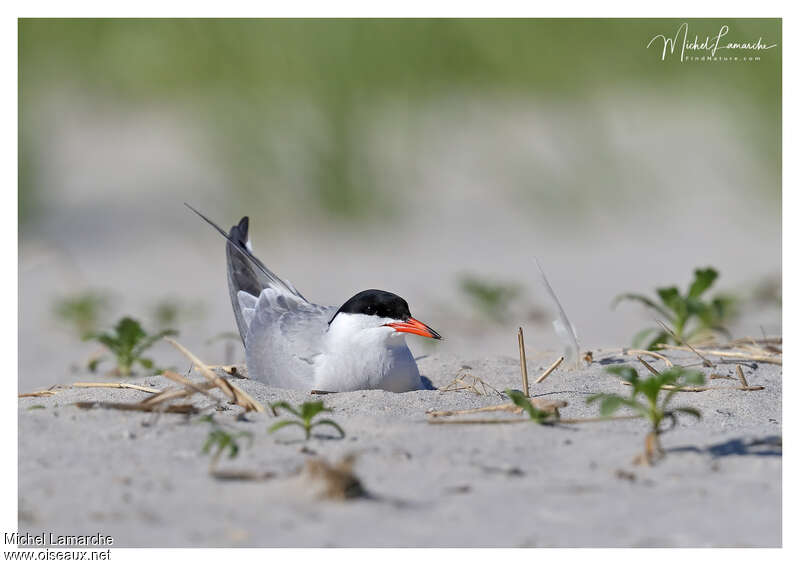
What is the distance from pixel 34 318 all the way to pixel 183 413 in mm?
3821

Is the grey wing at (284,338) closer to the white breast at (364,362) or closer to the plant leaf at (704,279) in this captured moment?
the white breast at (364,362)

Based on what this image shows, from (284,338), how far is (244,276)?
2.40 ft

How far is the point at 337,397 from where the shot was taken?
3.07 meters

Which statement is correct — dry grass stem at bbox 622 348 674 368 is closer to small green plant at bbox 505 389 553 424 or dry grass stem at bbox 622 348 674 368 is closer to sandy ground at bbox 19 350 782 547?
sandy ground at bbox 19 350 782 547

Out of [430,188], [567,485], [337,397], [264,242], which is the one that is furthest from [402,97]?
[567,485]

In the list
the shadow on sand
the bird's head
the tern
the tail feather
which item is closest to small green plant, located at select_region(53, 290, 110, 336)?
the tail feather

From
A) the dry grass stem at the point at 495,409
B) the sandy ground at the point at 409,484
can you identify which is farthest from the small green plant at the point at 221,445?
the dry grass stem at the point at 495,409

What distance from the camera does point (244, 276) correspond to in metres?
4.14

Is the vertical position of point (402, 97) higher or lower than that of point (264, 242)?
higher

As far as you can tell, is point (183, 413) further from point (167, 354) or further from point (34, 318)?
point (34, 318)

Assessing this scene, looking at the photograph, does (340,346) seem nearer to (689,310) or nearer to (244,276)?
(244,276)

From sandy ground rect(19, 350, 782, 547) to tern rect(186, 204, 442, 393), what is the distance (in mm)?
482

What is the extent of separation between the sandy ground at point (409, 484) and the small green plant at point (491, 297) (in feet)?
9.27

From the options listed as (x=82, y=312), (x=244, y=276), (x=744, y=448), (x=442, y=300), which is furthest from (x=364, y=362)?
(x=442, y=300)
